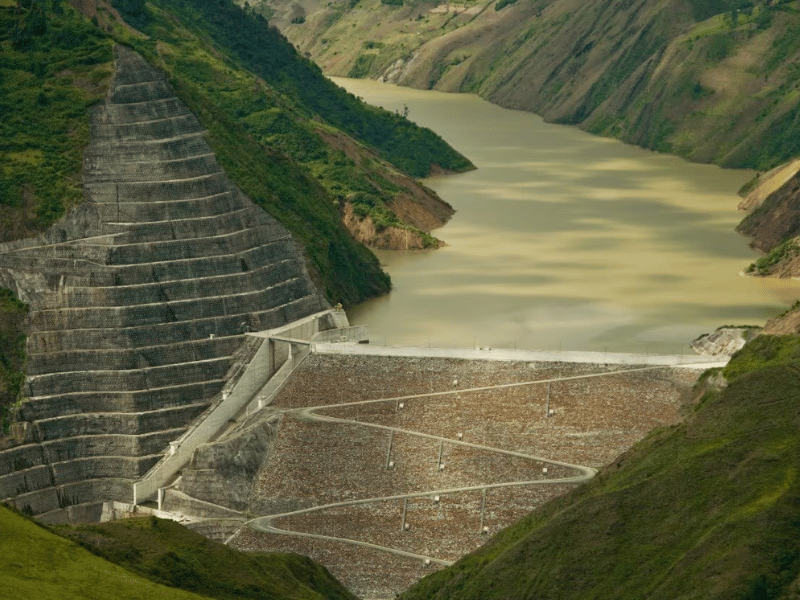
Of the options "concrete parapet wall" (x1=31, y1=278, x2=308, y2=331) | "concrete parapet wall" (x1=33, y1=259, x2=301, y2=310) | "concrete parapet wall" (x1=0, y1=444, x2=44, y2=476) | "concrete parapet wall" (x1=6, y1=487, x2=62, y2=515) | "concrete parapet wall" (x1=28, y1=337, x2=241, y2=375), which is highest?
"concrete parapet wall" (x1=33, y1=259, x2=301, y2=310)

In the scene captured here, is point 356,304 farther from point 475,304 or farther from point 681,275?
point 681,275

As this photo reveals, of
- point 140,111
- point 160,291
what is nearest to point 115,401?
point 160,291

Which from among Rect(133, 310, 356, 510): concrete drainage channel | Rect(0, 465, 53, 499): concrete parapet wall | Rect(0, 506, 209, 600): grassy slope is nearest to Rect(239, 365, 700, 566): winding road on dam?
Rect(133, 310, 356, 510): concrete drainage channel

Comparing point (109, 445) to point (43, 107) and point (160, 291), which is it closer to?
point (160, 291)

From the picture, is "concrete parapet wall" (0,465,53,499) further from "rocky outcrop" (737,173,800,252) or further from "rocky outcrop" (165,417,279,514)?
"rocky outcrop" (737,173,800,252)

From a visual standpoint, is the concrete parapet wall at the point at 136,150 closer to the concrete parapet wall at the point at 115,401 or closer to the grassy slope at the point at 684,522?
the concrete parapet wall at the point at 115,401

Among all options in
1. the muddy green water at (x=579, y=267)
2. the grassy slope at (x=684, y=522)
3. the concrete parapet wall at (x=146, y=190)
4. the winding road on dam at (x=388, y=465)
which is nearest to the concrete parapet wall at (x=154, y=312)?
the concrete parapet wall at (x=146, y=190)
